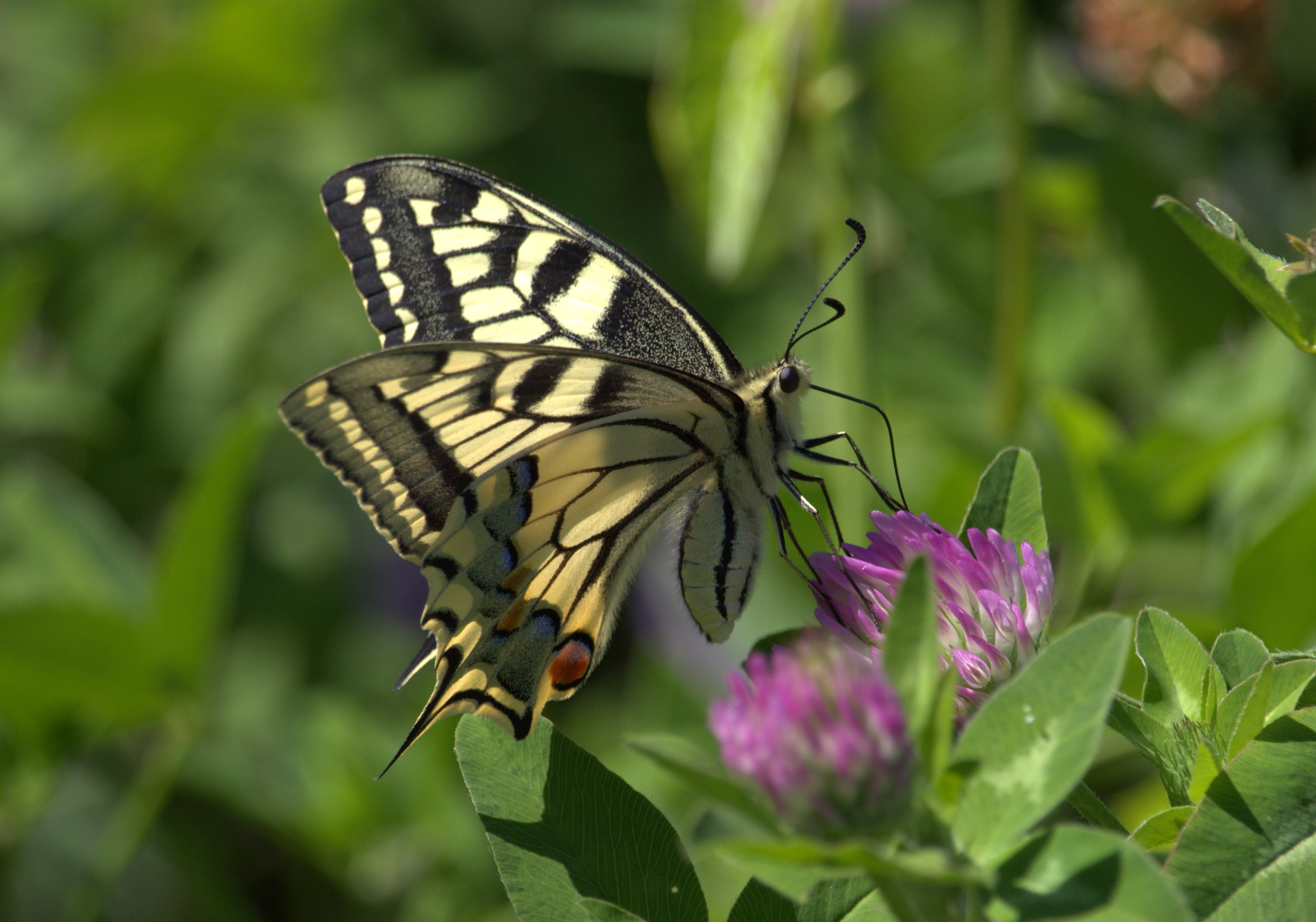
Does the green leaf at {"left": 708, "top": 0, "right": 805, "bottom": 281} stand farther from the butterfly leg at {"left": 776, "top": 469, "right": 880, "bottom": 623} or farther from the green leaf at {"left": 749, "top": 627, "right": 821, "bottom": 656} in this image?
the green leaf at {"left": 749, "top": 627, "right": 821, "bottom": 656}

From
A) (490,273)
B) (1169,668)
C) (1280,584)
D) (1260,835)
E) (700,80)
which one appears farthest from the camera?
(700,80)

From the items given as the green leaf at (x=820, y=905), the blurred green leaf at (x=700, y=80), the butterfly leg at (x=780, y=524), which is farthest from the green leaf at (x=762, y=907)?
the blurred green leaf at (x=700, y=80)

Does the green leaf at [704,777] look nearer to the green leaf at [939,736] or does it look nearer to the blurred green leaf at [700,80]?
the green leaf at [939,736]

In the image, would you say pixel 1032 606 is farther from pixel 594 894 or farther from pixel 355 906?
pixel 355 906

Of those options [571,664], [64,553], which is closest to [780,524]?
[571,664]

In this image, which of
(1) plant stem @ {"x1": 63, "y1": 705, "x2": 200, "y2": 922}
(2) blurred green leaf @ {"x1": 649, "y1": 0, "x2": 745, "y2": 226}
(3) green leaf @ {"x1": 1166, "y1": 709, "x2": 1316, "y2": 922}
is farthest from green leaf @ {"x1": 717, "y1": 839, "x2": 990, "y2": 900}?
(1) plant stem @ {"x1": 63, "y1": 705, "x2": 200, "y2": 922}

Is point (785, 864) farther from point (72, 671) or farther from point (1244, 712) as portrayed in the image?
point (72, 671)

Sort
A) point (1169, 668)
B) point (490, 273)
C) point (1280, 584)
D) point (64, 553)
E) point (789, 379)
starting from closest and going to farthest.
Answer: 1. point (1169, 668)
2. point (1280, 584)
3. point (789, 379)
4. point (490, 273)
5. point (64, 553)
